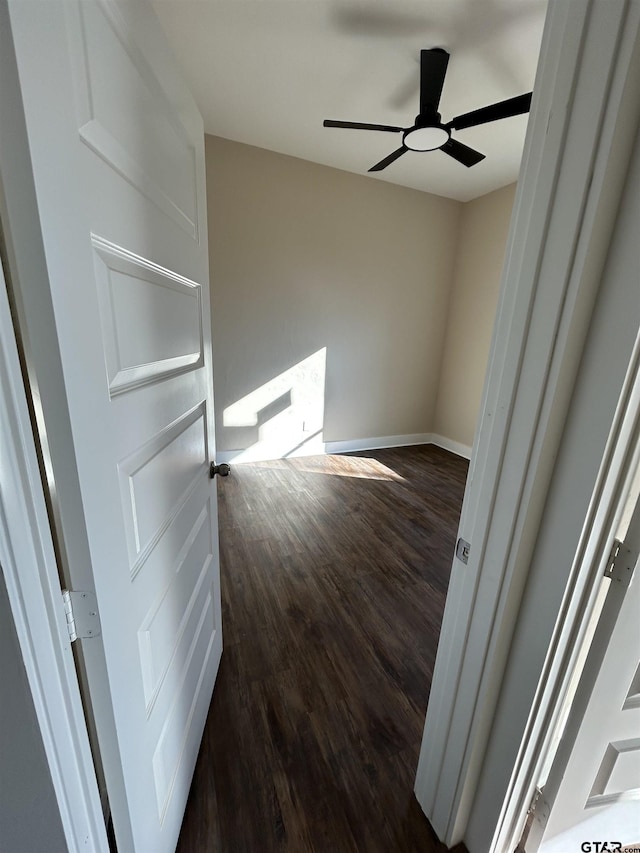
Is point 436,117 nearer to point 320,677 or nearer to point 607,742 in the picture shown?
point 607,742

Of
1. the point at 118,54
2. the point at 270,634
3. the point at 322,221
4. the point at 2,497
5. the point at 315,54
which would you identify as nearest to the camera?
the point at 2,497

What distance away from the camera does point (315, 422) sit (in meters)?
4.04

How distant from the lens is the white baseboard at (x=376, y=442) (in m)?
4.26

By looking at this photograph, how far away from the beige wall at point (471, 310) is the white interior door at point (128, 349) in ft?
11.6

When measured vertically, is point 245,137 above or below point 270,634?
above

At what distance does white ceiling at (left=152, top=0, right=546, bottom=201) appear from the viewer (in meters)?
1.71

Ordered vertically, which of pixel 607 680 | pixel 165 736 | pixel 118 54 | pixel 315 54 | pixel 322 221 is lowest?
pixel 165 736

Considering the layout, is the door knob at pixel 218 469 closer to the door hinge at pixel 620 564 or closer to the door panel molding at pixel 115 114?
the door panel molding at pixel 115 114

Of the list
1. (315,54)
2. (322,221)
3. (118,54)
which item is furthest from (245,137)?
(118,54)

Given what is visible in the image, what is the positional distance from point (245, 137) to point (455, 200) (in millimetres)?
2472

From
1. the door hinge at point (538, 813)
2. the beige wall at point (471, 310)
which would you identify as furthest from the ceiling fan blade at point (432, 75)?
the door hinge at point (538, 813)

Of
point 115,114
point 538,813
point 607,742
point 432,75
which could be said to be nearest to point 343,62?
point 432,75

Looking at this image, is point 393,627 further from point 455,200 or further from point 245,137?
point 455,200

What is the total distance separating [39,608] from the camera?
1.63ft
